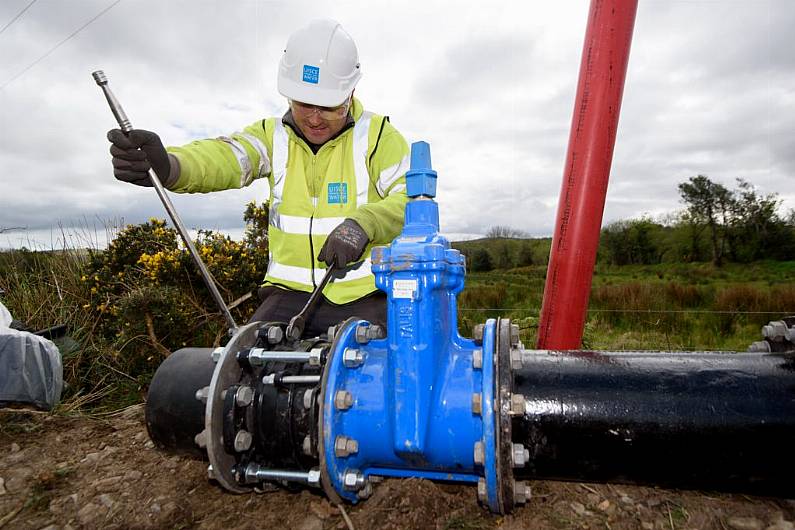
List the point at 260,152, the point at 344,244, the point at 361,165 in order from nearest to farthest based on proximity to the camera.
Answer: the point at 344,244, the point at 361,165, the point at 260,152

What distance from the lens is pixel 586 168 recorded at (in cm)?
297

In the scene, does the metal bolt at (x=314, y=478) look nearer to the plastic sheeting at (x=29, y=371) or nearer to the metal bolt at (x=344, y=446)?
the metal bolt at (x=344, y=446)

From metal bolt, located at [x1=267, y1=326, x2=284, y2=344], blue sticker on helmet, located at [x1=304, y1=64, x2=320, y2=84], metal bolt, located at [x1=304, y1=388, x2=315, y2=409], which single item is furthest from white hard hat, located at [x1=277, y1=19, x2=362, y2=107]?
metal bolt, located at [x1=304, y1=388, x2=315, y2=409]

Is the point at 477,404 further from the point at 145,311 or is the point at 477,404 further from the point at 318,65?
the point at 145,311

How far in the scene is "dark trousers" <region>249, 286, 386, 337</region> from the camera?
94.3 inches

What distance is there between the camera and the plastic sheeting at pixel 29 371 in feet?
10.1

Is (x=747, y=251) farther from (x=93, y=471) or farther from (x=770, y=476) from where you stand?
(x=93, y=471)

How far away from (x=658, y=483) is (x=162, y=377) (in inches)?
62.9

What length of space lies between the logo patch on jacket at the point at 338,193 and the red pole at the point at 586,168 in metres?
1.43

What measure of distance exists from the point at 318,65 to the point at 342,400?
1531mm

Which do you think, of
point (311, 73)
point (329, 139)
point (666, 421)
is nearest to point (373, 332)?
point (666, 421)

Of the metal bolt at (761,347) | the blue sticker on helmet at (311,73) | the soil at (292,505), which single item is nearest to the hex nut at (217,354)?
the soil at (292,505)

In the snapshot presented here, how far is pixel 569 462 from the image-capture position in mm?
1457

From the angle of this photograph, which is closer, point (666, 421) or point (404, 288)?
point (666, 421)
